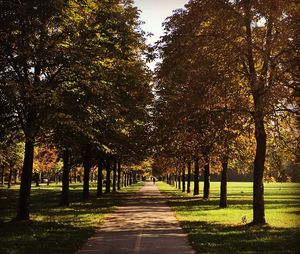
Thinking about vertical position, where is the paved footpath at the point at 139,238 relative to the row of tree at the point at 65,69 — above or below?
below

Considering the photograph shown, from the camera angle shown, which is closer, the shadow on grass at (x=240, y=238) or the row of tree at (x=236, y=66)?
the shadow on grass at (x=240, y=238)

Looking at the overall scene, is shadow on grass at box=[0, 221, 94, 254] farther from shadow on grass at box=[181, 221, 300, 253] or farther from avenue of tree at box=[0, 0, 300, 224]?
shadow on grass at box=[181, 221, 300, 253]

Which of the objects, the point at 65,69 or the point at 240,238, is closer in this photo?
the point at 240,238

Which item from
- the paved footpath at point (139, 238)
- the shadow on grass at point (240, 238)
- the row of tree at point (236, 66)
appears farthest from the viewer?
the row of tree at point (236, 66)

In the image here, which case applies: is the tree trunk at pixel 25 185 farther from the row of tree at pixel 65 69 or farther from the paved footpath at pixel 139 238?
the paved footpath at pixel 139 238

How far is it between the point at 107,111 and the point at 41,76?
3.33m

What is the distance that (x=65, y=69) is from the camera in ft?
57.8

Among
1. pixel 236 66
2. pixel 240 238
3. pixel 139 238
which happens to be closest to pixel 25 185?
pixel 139 238

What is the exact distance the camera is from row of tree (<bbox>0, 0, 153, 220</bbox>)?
15.2m

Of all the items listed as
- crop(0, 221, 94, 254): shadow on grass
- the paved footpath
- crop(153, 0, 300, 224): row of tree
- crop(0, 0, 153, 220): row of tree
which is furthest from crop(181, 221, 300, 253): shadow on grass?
crop(0, 0, 153, 220): row of tree

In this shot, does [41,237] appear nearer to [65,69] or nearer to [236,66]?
[65,69]

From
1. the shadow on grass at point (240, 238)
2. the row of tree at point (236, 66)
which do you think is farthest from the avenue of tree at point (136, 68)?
the shadow on grass at point (240, 238)

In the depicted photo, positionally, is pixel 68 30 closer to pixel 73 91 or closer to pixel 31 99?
pixel 73 91

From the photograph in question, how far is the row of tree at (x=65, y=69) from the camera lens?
49.8 ft
